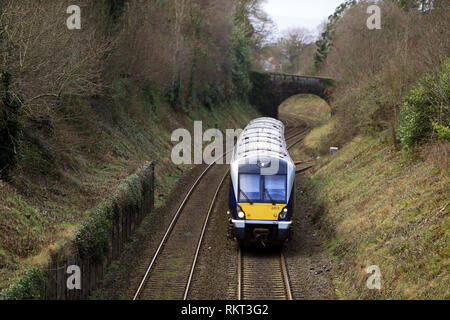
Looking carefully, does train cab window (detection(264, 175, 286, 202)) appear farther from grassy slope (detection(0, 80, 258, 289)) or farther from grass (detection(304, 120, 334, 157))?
grass (detection(304, 120, 334, 157))

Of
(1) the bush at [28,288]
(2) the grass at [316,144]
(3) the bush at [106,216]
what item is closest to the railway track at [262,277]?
(3) the bush at [106,216]

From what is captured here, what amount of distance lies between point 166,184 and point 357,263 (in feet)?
44.2

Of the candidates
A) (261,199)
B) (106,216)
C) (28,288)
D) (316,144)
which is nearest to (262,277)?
(261,199)

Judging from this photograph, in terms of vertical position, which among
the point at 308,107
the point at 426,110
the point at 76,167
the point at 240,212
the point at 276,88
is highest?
the point at 426,110

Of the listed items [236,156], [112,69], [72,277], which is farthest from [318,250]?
[112,69]

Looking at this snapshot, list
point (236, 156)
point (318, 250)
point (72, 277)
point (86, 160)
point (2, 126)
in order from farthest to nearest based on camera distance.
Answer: point (86, 160) < point (236, 156) < point (318, 250) < point (2, 126) < point (72, 277)

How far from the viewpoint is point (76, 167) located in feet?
66.3

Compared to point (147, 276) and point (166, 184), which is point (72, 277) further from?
point (166, 184)

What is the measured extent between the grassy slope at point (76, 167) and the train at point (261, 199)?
5029 mm

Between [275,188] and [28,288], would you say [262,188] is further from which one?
[28,288]

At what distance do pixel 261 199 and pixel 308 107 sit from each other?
60761 millimetres

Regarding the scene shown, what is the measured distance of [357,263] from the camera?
13789 mm

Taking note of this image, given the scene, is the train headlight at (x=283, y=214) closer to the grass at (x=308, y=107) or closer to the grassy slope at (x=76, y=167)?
the grassy slope at (x=76, y=167)

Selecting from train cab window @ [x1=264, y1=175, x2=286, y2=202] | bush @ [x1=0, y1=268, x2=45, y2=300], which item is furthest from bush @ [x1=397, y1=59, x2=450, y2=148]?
bush @ [x1=0, y1=268, x2=45, y2=300]
